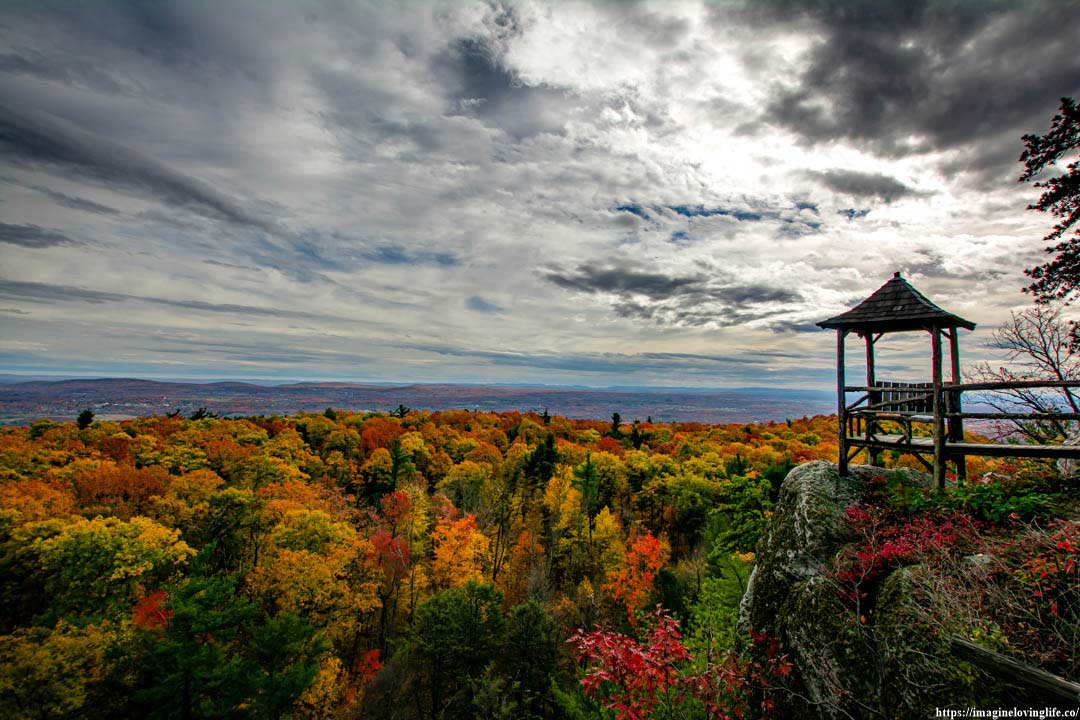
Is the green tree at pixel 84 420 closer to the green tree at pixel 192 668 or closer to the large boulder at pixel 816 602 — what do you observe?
the green tree at pixel 192 668

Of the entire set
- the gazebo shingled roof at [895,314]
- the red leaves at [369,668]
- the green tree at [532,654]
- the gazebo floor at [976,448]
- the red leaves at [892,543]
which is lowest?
the red leaves at [369,668]

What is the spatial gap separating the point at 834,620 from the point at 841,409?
5282 millimetres

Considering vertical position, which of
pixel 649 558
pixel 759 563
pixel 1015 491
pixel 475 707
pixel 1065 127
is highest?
pixel 1065 127

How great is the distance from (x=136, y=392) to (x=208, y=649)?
256 meters

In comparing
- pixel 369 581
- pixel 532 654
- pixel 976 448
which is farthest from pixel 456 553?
pixel 976 448

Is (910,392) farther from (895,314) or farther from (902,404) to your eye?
(895,314)

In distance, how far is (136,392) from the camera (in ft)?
654

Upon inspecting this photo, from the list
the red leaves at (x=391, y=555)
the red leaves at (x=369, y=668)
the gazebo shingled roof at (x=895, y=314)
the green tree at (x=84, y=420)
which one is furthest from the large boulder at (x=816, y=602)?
the green tree at (x=84, y=420)

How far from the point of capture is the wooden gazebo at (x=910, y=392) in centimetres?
914

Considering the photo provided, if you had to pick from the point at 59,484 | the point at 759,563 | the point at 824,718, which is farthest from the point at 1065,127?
the point at 59,484

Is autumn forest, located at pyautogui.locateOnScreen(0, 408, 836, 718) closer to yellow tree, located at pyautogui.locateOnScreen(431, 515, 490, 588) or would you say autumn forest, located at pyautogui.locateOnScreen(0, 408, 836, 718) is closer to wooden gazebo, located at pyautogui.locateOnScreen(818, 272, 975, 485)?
yellow tree, located at pyautogui.locateOnScreen(431, 515, 490, 588)

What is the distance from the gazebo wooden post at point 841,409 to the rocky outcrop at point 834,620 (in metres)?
0.40

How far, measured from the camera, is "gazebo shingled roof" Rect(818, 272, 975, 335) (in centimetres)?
993

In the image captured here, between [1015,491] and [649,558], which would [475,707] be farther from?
[1015,491]
